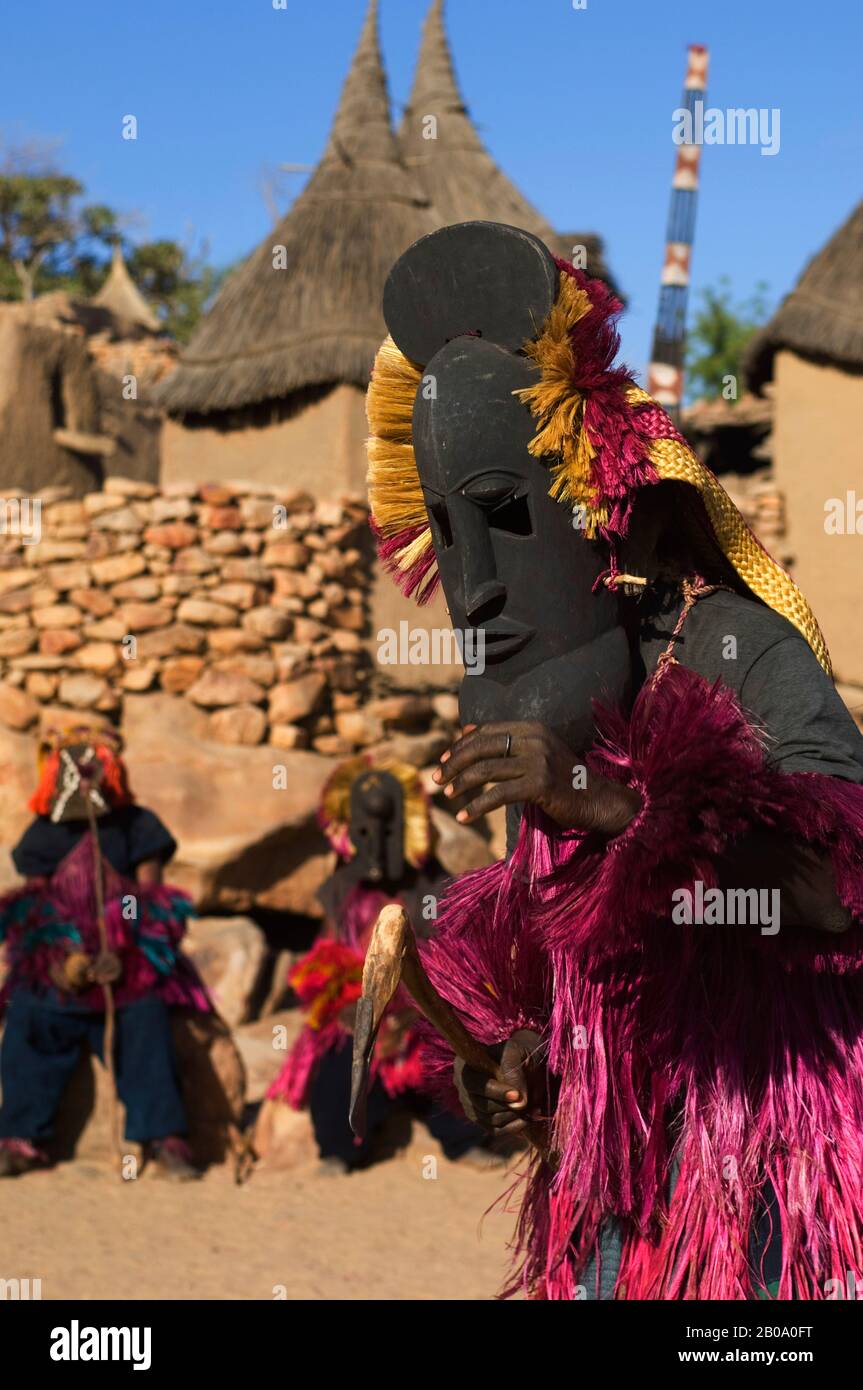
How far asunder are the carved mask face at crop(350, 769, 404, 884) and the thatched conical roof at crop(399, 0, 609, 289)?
7895mm

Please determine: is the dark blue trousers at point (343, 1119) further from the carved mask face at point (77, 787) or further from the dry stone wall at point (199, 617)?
the dry stone wall at point (199, 617)

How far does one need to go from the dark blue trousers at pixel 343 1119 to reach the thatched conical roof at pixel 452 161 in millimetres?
8992

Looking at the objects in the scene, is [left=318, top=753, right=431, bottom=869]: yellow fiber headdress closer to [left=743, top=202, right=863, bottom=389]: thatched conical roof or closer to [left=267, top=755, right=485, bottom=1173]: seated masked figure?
[left=267, top=755, right=485, bottom=1173]: seated masked figure

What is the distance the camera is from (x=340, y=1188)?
259 inches

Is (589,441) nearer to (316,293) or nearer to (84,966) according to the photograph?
(84,966)

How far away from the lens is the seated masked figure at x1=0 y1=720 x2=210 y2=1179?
652 cm

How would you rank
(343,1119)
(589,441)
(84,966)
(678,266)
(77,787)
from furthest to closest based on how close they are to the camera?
1. (678,266)
2. (343,1119)
3. (77,787)
4. (84,966)
5. (589,441)

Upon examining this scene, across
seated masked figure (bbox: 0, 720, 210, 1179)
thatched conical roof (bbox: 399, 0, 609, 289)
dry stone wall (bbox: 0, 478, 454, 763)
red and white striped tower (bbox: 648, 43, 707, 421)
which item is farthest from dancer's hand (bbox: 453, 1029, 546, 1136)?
thatched conical roof (bbox: 399, 0, 609, 289)

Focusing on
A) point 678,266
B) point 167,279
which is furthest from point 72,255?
point 678,266

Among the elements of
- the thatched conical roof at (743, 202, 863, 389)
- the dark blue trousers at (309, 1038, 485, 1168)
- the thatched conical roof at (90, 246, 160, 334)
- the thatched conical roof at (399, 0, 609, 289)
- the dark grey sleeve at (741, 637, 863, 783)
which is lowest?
the dark blue trousers at (309, 1038, 485, 1168)

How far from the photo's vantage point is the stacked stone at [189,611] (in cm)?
1048

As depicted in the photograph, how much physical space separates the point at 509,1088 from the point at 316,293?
1106 centimetres

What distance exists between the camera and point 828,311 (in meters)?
12.9
